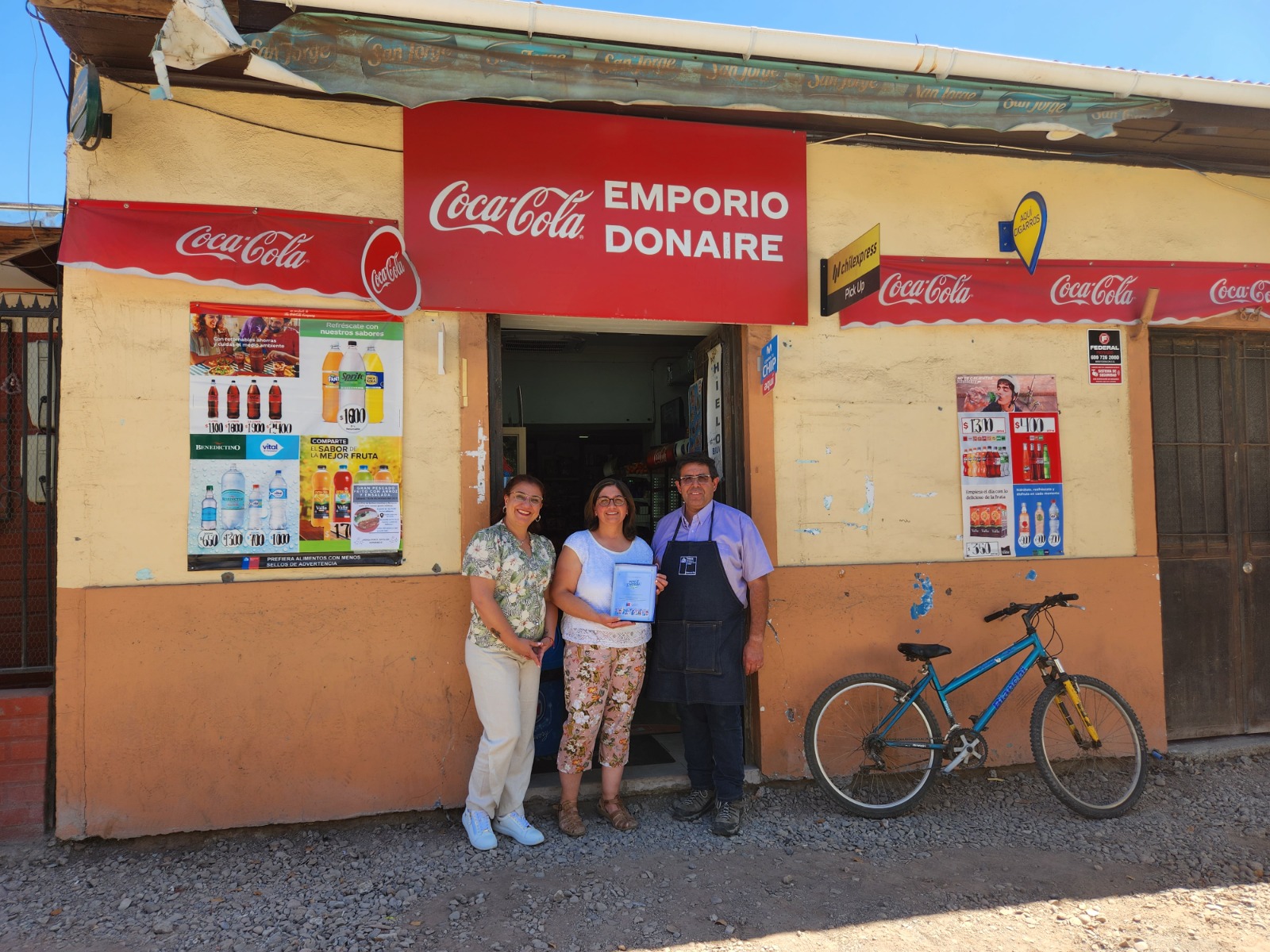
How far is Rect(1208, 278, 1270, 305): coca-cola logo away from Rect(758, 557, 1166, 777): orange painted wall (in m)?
1.84

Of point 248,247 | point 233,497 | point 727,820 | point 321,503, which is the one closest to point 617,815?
point 727,820

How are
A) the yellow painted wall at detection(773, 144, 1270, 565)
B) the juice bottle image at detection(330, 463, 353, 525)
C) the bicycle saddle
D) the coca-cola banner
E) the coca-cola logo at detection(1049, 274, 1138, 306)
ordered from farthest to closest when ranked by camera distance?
the coca-cola logo at detection(1049, 274, 1138, 306)
the coca-cola banner
the yellow painted wall at detection(773, 144, 1270, 565)
the bicycle saddle
the juice bottle image at detection(330, 463, 353, 525)

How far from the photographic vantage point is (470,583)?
3.83 meters

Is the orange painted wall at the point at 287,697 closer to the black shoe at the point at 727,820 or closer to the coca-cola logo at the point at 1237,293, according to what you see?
the black shoe at the point at 727,820

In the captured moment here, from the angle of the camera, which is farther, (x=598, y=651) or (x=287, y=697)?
(x=287, y=697)

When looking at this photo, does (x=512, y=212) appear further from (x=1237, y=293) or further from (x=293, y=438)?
(x=1237, y=293)

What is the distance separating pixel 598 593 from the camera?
396 cm

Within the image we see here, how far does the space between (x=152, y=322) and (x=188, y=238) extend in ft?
1.52

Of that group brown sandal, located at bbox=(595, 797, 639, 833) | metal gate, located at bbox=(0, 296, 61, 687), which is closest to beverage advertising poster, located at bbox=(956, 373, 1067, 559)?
brown sandal, located at bbox=(595, 797, 639, 833)

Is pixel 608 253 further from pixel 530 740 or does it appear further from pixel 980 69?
pixel 530 740

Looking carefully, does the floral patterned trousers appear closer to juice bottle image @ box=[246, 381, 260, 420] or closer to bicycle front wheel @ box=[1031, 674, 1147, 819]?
juice bottle image @ box=[246, 381, 260, 420]

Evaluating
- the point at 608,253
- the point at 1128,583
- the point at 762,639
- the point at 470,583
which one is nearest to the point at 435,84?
the point at 608,253

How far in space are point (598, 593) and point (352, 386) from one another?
5.61 feet

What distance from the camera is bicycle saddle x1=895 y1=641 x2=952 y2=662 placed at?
4289 mm
